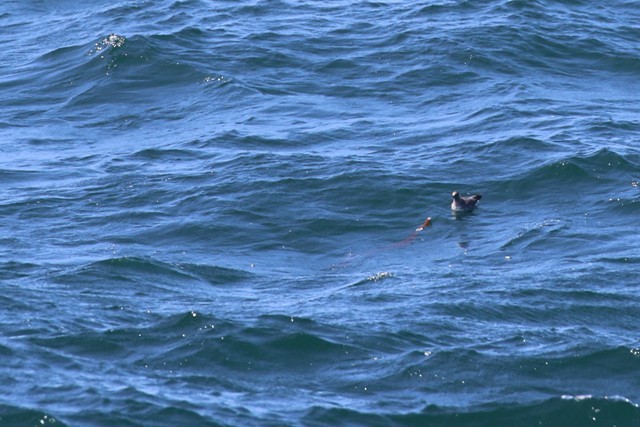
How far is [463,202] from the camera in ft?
63.4

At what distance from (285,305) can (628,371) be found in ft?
13.3

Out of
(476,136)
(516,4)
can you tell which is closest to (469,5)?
(516,4)

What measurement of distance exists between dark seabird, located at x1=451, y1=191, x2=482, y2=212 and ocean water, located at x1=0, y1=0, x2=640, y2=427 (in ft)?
0.70

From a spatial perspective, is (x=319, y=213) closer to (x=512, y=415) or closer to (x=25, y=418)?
(x=512, y=415)

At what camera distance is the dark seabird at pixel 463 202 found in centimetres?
1930

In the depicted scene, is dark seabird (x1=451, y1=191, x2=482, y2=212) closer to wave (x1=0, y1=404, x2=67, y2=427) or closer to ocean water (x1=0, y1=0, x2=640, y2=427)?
ocean water (x1=0, y1=0, x2=640, y2=427)

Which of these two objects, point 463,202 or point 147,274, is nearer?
point 147,274

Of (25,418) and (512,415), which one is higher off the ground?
(25,418)

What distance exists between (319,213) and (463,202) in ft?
6.97

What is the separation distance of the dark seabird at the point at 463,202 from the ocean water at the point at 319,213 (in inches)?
8.4

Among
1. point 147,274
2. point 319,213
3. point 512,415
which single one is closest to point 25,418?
point 512,415

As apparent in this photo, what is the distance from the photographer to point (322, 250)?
1858 centimetres

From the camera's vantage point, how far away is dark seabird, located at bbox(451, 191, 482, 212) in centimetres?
1930

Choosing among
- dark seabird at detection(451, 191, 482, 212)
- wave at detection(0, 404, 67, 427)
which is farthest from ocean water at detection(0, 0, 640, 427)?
dark seabird at detection(451, 191, 482, 212)
